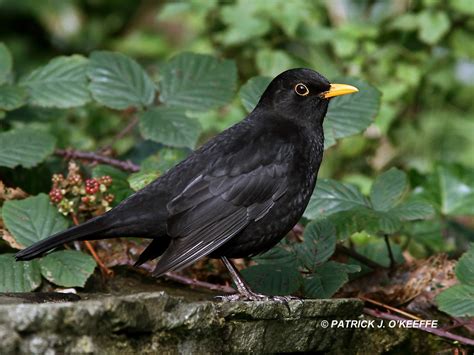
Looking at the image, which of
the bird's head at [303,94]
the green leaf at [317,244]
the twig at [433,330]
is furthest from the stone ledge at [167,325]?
the bird's head at [303,94]

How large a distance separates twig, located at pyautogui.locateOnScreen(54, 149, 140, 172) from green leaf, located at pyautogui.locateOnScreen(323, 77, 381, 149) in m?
1.19

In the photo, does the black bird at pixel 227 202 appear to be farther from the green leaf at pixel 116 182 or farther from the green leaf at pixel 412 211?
the green leaf at pixel 116 182

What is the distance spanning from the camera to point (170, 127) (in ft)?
16.5

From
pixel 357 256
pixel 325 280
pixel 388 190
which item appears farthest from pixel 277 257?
pixel 388 190

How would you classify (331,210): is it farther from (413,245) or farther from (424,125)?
(424,125)

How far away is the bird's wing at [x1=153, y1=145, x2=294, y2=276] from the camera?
13.0 ft

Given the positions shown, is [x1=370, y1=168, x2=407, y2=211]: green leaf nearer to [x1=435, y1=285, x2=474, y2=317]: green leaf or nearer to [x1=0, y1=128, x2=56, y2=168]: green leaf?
[x1=435, y1=285, x2=474, y2=317]: green leaf

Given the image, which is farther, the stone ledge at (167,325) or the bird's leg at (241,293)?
the bird's leg at (241,293)

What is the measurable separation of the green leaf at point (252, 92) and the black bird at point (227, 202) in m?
0.56

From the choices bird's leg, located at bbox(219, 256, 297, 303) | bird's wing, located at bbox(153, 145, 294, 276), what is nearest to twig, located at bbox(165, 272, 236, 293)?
bird's leg, located at bbox(219, 256, 297, 303)

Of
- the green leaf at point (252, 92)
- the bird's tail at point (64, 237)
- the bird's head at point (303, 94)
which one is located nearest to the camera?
the bird's tail at point (64, 237)

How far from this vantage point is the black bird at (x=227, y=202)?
155 inches

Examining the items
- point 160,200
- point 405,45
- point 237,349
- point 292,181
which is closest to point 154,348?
point 237,349

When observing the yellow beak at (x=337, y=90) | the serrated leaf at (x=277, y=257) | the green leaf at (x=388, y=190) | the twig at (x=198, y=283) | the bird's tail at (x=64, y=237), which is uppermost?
the yellow beak at (x=337, y=90)
